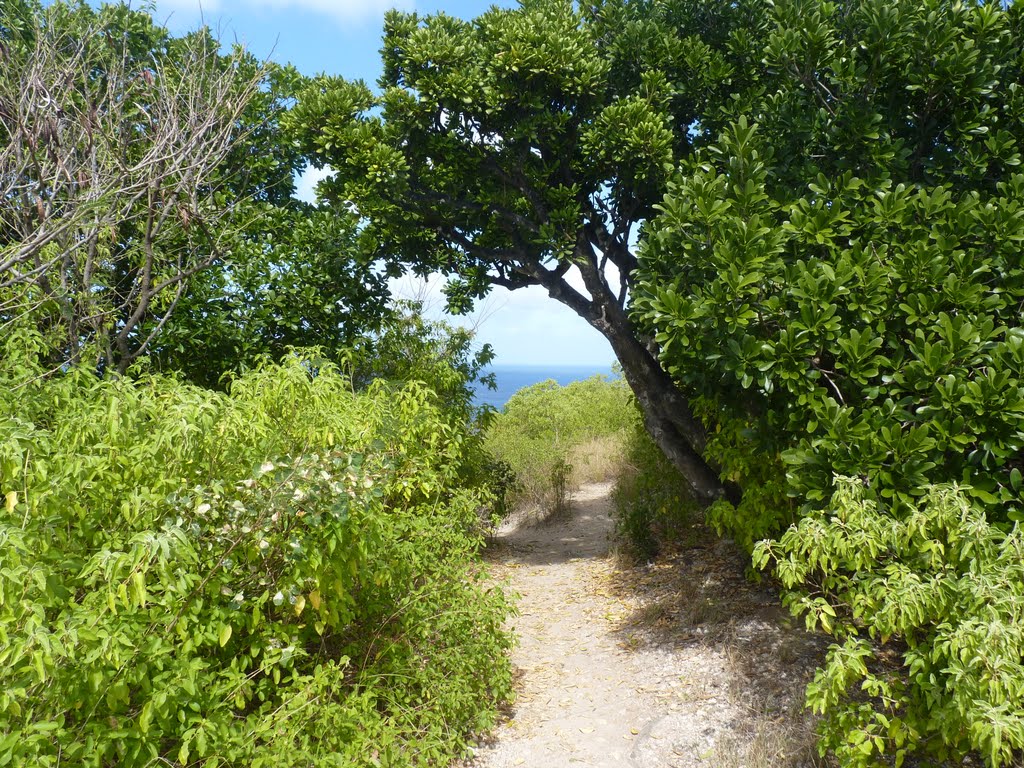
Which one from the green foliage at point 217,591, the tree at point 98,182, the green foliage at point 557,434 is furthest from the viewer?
the green foliage at point 557,434

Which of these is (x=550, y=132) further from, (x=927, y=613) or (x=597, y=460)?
(x=597, y=460)

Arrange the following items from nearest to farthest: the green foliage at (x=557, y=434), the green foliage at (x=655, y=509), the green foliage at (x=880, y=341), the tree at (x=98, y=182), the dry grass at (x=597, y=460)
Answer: the green foliage at (x=880, y=341), the tree at (x=98, y=182), the green foliage at (x=655, y=509), the green foliage at (x=557, y=434), the dry grass at (x=597, y=460)

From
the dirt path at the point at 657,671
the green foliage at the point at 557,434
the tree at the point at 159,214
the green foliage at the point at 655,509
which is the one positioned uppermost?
the tree at the point at 159,214

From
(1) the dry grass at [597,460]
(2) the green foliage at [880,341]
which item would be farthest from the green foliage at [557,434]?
(2) the green foliage at [880,341]

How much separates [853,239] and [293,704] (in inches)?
164

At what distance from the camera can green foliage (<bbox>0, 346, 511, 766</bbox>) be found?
233 centimetres

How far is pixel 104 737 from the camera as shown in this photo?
7.98 feet

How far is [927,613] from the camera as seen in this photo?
2988mm

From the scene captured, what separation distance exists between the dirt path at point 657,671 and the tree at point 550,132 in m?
1.14

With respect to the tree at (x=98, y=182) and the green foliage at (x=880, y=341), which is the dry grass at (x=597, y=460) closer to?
the green foliage at (x=880, y=341)

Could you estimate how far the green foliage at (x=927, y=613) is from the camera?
8.50 ft

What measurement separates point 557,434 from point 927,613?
11.4 metres

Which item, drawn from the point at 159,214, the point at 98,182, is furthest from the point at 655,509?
the point at 98,182

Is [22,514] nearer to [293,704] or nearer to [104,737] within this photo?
[104,737]
